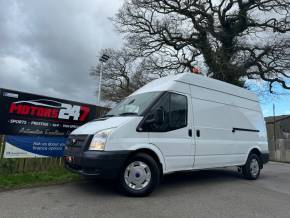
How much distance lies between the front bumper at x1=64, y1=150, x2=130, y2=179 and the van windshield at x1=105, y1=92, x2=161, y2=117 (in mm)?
1015

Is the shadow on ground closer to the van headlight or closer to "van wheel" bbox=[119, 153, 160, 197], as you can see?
"van wheel" bbox=[119, 153, 160, 197]

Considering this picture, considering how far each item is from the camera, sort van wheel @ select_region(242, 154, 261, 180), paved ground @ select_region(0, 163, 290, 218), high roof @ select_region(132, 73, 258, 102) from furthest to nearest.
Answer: van wheel @ select_region(242, 154, 261, 180) < high roof @ select_region(132, 73, 258, 102) < paved ground @ select_region(0, 163, 290, 218)

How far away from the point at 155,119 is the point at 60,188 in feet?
8.51

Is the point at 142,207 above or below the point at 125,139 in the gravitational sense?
below

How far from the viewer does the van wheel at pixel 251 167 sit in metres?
9.24

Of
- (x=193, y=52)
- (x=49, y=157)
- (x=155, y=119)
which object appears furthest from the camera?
(x=193, y=52)

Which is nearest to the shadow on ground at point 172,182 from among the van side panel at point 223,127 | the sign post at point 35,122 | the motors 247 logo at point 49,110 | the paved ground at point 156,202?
the paved ground at point 156,202

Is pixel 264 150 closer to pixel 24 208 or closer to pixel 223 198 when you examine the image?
pixel 223 198

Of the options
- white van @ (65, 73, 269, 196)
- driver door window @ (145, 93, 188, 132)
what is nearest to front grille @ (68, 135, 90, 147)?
white van @ (65, 73, 269, 196)

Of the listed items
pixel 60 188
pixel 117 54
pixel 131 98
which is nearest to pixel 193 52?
pixel 117 54

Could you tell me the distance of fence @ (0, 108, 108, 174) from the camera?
304 inches

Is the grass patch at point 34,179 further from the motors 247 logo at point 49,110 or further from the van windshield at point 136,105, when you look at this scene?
the van windshield at point 136,105

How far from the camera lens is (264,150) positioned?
33.0 ft

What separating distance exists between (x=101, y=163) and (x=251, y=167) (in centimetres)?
545
